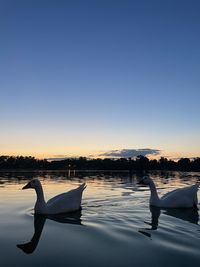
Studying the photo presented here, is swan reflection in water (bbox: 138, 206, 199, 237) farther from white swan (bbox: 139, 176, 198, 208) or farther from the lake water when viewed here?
white swan (bbox: 139, 176, 198, 208)

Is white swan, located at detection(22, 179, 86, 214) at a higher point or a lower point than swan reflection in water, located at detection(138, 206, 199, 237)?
higher

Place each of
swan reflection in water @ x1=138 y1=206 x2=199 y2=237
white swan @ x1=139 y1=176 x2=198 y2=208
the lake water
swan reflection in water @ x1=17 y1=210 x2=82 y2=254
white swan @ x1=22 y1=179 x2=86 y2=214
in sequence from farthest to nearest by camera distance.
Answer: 1. white swan @ x1=139 y1=176 x2=198 y2=208
2. white swan @ x1=22 y1=179 x2=86 y2=214
3. swan reflection in water @ x1=138 y1=206 x2=199 y2=237
4. swan reflection in water @ x1=17 y1=210 x2=82 y2=254
5. the lake water

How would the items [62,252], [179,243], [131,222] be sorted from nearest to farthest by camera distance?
[62,252] → [179,243] → [131,222]

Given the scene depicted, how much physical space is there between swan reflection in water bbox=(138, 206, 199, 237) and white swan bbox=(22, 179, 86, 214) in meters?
3.11

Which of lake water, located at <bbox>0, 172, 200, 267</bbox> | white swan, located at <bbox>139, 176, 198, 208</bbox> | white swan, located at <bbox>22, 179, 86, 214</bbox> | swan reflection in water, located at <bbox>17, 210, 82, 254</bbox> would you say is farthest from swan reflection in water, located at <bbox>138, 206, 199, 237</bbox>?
white swan, located at <bbox>22, 179, 86, 214</bbox>

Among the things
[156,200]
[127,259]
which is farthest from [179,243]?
[156,200]

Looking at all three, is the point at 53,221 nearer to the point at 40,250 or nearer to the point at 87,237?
the point at 87,237

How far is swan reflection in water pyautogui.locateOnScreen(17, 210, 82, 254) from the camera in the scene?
9156 millimetres

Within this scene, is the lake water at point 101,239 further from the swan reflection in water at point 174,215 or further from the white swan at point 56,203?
the white swan at point 56,203

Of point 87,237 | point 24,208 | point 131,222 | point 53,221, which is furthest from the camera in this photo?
point 24,208

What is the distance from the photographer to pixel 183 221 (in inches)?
513

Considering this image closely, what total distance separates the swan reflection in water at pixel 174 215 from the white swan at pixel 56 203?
3107 mm

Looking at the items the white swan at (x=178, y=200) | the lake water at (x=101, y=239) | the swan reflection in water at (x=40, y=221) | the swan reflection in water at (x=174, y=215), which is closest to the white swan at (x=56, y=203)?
the swan reflection in water at (x=40, y=221)

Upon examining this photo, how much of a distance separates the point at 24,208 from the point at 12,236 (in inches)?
251
